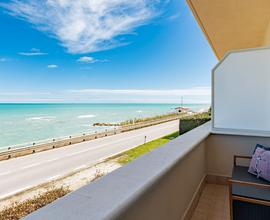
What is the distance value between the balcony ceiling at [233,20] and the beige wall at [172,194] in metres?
2.24

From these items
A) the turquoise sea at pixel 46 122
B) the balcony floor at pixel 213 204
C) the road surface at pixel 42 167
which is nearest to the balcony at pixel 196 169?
the balcony floor at pixel 213 204

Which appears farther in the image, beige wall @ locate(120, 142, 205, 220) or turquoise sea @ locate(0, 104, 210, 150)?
turquoise sea @ locate(0, 104, 210, 150)

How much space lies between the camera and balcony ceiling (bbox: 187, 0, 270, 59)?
284 centimetres

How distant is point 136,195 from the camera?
0.84 meters

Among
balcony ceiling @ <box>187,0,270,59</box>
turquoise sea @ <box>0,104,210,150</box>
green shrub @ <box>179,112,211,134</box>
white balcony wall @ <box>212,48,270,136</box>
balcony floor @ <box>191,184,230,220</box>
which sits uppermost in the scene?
balcony ceiling @ <box>187,0,270,59</box>

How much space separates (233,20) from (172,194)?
11.0 feet

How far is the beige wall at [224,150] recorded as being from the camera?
2.65 meters

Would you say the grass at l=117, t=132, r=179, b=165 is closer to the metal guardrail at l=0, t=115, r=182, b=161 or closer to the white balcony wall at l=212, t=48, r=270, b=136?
the metal guardrail at l=0, t=115, r=182, b=161

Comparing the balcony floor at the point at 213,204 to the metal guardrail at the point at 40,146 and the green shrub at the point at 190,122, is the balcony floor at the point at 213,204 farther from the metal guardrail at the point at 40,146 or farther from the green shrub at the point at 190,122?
the metal guardrail at the point at 40,146

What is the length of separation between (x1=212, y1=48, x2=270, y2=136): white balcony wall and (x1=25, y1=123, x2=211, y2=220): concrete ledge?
52.2 inches

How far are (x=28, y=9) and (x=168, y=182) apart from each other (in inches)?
633

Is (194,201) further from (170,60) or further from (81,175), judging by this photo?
(170,60)

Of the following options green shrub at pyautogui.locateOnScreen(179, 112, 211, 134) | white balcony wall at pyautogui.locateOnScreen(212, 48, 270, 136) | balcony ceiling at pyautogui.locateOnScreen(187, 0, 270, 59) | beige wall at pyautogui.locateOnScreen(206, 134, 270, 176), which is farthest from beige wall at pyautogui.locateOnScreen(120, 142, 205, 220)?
green shrub at pyautogui.locateOnScreen(179, 112, 211, 134)

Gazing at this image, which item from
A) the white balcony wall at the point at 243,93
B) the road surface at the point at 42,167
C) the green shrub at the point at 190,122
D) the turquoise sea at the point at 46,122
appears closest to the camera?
the white balcony wall at the point at 243,93
